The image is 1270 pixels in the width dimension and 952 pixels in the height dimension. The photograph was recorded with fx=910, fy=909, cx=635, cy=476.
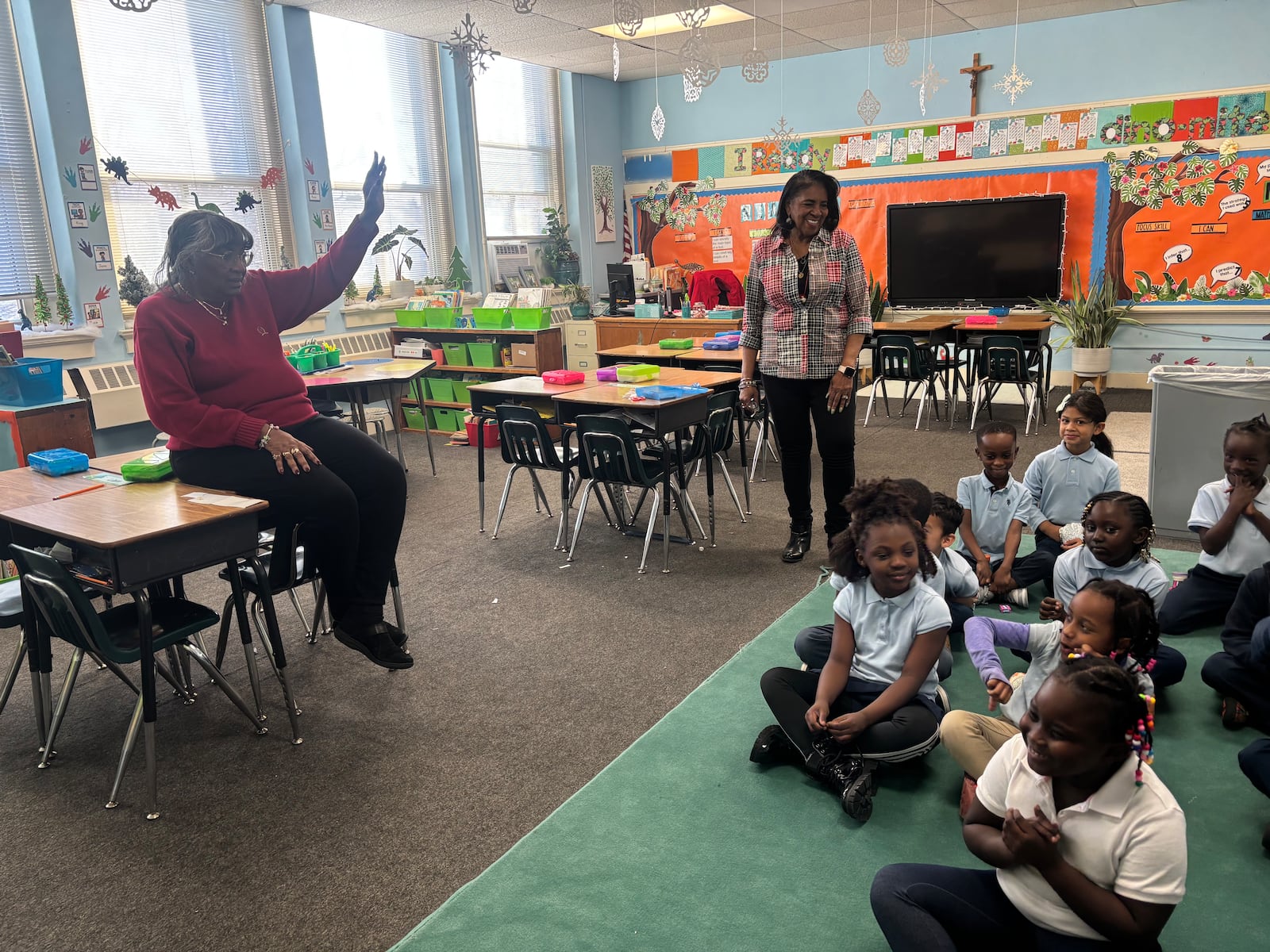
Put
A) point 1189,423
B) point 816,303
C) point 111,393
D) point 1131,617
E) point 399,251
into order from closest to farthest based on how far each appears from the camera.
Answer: point 1131,617 < point 816,303 < point 1189,423 < point 111,393 < point 399,251

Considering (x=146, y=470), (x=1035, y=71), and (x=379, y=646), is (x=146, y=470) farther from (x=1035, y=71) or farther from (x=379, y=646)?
(x=1035, y=71)

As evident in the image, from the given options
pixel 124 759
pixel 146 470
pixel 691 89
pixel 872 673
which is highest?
pixel 691 89

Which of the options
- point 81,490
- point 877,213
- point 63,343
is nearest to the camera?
point 81,490

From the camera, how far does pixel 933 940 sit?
1512 mm

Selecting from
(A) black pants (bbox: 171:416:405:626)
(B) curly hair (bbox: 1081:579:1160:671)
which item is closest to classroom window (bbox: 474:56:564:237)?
(A) black pants (bbox: 171:416:405:626)

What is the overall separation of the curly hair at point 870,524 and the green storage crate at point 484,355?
16.8ft

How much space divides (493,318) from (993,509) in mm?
4708

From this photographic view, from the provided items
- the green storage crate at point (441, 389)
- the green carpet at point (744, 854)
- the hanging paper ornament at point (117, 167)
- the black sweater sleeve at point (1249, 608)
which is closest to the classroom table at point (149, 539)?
the green carpet at point (744, 854)

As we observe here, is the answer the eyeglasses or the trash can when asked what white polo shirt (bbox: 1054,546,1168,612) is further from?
the eyeglasses

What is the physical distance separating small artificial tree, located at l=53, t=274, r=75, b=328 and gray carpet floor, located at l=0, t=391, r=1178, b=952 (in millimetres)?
2665

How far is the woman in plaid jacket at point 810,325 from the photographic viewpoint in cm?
371

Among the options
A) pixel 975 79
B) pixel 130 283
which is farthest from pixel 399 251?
pixel 975 79

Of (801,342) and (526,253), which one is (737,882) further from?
(526,253)

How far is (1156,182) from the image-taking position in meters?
7.41
